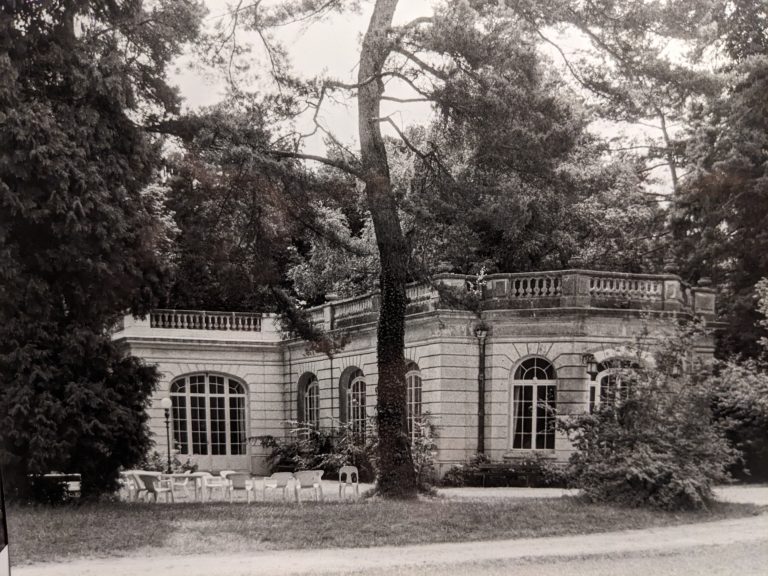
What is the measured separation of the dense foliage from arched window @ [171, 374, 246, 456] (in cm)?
24

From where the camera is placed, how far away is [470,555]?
5051 mm

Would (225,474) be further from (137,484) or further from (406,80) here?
(406,80)

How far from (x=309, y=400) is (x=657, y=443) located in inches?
103

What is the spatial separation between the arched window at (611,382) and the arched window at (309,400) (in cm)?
189

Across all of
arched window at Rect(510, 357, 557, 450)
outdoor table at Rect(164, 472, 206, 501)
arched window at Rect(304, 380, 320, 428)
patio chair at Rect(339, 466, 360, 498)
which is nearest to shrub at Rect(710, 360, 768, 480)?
arched window at Rect(510, 357, 557, 450)

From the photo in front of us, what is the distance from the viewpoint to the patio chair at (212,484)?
501 cm

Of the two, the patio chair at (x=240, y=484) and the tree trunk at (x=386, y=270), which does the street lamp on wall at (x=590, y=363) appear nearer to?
the tree trunk at (x=386, y=270)

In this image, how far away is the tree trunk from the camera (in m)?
5.30

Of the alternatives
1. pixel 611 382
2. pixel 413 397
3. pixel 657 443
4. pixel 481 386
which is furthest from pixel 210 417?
pixel 657 443

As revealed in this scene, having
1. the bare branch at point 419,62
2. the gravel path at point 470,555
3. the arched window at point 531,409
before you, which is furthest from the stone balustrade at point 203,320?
the bare branch at point 419,62

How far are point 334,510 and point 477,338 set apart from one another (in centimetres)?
147

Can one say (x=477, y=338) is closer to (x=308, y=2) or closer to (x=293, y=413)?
(x=293, y=413)

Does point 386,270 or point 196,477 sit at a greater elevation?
point 386,270

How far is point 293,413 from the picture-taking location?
5.36 meters
